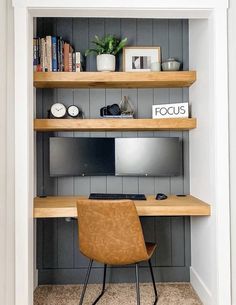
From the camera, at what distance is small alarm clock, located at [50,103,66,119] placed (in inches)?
113

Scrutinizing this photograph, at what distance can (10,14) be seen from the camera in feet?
7.41

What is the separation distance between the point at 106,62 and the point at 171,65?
0.56 meters

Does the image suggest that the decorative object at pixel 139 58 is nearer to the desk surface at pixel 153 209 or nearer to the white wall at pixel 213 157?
the white wall at pixel 213 157

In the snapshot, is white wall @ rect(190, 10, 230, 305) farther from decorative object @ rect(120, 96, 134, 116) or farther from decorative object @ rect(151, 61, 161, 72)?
decorative object @ rect(120, 96, 134, 116)

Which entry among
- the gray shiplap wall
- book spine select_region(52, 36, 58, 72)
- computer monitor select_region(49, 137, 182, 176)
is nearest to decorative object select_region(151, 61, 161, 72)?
the gray shiplap wall

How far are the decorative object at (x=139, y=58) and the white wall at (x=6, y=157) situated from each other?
3.61ft

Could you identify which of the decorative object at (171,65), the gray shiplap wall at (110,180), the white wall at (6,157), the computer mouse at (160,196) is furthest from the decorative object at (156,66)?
the white wall at (6,157)

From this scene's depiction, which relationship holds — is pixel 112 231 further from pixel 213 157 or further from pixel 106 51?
pixel 106 51

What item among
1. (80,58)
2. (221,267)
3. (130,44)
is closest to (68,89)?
(80,58)

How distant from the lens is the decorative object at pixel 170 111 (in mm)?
2836

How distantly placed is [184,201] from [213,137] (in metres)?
0.63

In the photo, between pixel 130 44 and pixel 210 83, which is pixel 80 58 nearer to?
pixel 130 44

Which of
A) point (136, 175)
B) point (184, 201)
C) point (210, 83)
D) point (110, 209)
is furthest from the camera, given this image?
point (136, 175)

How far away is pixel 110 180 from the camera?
3.08m
